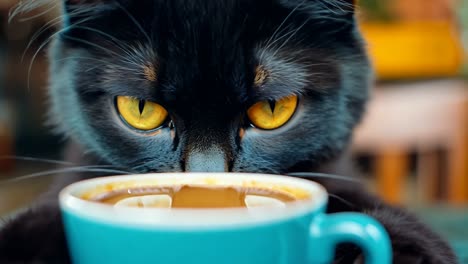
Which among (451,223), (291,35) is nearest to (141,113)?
(291,35)

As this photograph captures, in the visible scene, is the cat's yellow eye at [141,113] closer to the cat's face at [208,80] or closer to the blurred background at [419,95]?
the cat's face at [208,80]

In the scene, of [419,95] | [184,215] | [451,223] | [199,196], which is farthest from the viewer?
[419,95]

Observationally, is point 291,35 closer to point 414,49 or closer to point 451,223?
point 451,223

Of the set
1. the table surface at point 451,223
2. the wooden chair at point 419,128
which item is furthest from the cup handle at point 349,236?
Answer: the wooden chair at point 419,128

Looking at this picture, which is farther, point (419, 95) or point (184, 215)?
point (419, 95)

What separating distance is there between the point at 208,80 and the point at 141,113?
0.09 m

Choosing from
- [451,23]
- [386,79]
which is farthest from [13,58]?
[451,23]

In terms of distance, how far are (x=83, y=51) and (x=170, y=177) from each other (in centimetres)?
26

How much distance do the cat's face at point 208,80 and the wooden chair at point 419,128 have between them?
3.04 feet

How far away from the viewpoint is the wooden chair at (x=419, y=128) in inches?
59.7

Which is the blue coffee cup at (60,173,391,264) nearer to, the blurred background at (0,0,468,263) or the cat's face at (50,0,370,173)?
the cat's face at (50,0,370,173)

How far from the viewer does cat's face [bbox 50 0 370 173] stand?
1.68 ft

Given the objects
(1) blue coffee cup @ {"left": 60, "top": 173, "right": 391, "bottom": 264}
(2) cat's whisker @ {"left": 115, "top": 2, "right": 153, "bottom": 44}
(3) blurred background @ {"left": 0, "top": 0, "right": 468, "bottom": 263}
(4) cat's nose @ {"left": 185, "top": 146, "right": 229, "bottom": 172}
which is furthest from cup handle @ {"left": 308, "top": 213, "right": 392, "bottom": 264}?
(3) blurred background @ {"left": 0, "top": 0, "right": 468, "bottom": 263}

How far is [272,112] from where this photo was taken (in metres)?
0.57
